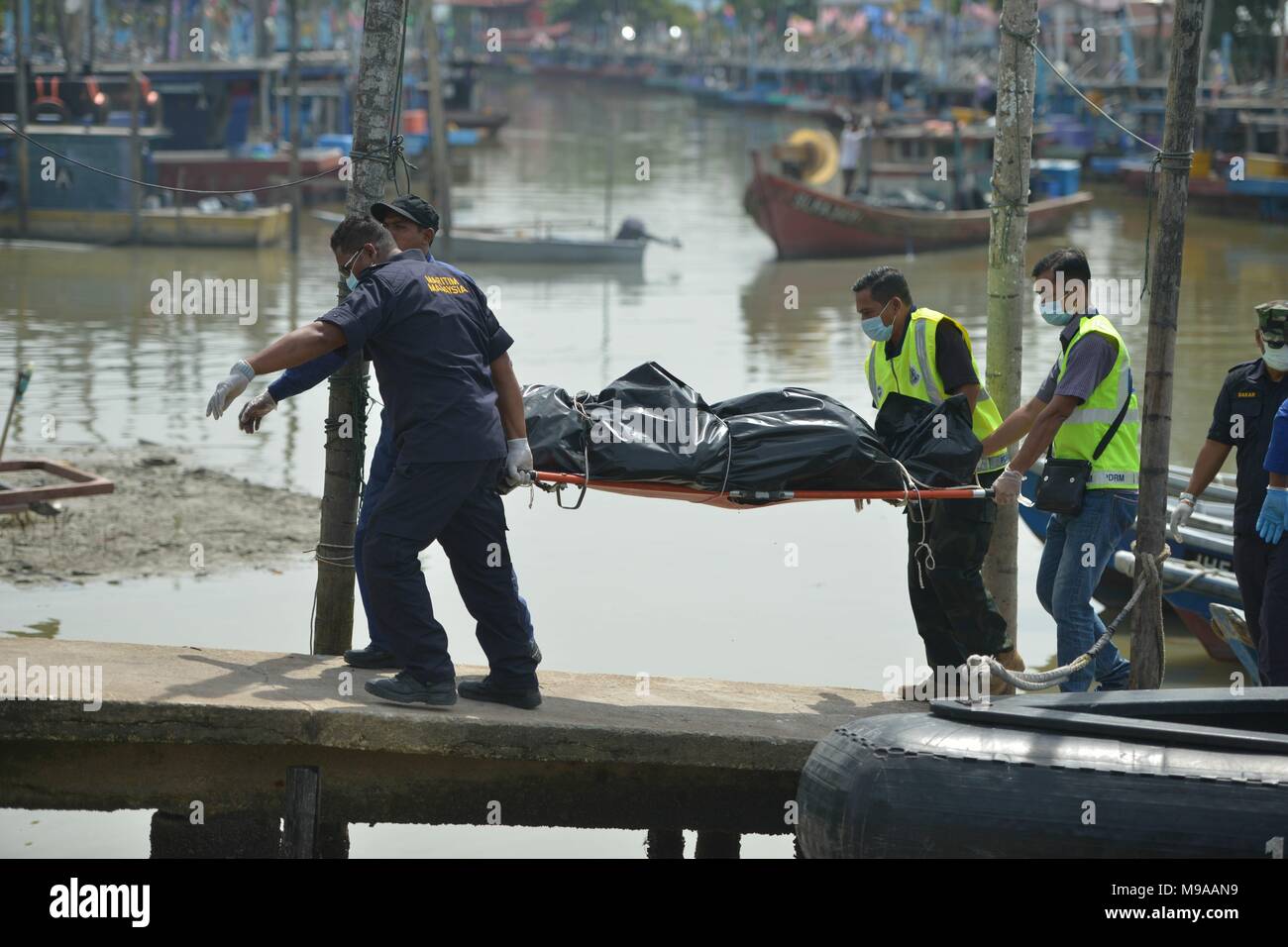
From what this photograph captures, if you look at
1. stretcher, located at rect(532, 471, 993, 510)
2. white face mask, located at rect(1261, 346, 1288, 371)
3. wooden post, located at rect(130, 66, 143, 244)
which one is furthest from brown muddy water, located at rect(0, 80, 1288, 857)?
white face mask, located at rect(1261, 346, 1288, 371)

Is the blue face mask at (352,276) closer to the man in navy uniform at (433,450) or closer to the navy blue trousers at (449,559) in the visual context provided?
the man in navy uniform at (433,450)

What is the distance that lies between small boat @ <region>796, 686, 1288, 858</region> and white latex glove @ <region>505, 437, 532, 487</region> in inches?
57.0

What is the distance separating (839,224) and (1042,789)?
24.8 m

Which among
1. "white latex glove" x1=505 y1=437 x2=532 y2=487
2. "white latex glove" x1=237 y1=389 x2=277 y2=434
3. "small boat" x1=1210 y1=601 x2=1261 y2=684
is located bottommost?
"small boat" x1=1210 y1=601 x2=1261 y2=684

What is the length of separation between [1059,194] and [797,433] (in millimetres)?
30660

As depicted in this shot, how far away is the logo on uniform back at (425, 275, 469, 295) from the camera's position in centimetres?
562

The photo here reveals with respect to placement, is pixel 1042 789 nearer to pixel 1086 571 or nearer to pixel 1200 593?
pixel 1086 571

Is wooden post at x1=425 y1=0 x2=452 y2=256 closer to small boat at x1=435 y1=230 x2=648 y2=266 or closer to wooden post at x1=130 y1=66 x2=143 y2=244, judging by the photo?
small boat at x1=435 y1=230 x2=648 y2=266

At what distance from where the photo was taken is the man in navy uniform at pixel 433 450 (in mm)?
5570

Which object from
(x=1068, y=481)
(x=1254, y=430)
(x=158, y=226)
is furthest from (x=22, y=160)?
(x=1254, y=430)

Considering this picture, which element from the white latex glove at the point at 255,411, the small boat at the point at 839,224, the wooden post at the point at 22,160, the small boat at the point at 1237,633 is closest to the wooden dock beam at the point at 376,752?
the white latex glove at the point at 255,411

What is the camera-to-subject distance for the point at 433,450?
18.3 ft

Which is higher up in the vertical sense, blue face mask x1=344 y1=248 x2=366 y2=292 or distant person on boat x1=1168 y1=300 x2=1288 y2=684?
blue face mask x1=344 y1=248 x2=366 y2=292
